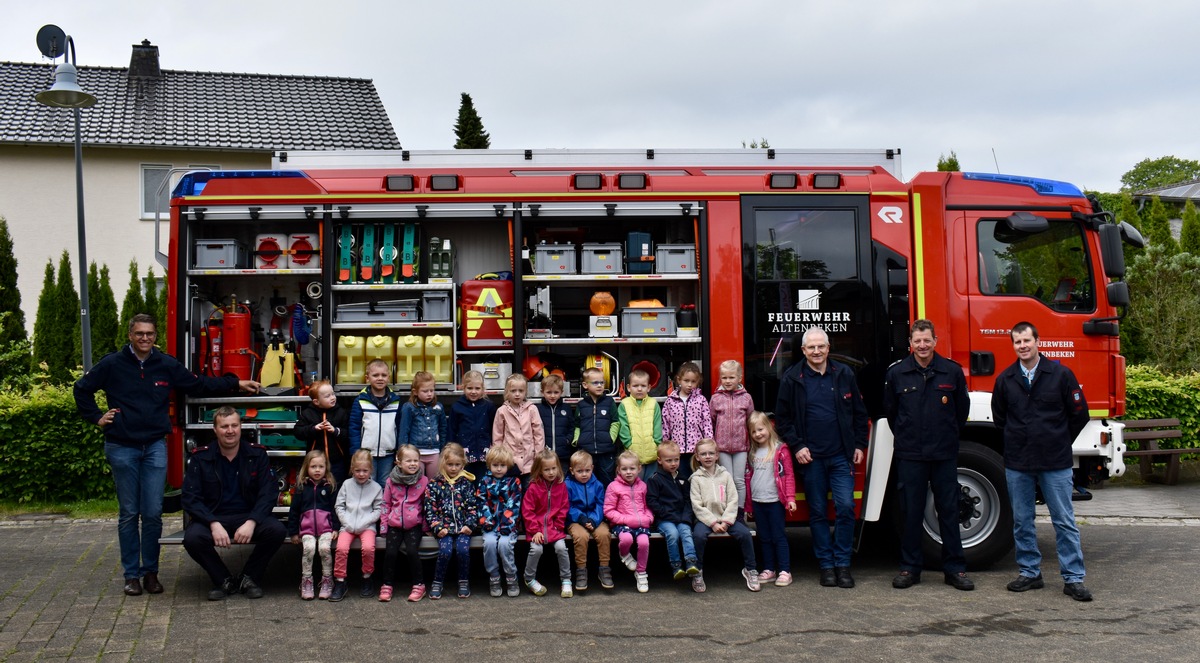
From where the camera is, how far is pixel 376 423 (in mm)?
7309

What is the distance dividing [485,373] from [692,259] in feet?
6.02

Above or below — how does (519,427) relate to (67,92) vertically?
below

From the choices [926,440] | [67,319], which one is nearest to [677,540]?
[926,440]

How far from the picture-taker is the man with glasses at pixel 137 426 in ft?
22.8

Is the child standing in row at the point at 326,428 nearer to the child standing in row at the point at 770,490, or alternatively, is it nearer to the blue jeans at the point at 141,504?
the blue jeans at the point at 141,504

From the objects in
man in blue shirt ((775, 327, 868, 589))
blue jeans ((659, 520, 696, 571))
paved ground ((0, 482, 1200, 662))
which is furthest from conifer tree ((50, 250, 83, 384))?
man in blue shirt ((775, 327, 868, 589))

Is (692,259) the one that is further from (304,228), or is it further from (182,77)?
(182,77)

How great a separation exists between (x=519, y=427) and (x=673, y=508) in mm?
1265

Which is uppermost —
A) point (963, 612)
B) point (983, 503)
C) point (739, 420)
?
point (739, 420)

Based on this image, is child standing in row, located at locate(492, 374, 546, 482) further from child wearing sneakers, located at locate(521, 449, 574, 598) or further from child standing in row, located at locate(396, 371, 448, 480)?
child standing in row, located at locate(396, 371, 448, 480)

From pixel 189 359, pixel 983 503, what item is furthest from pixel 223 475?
pixel 983 503

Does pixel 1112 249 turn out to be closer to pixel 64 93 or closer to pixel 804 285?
pixel 804 285

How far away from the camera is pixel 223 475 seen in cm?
702

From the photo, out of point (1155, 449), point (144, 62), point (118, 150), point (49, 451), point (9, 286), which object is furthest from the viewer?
point (144, 62)
